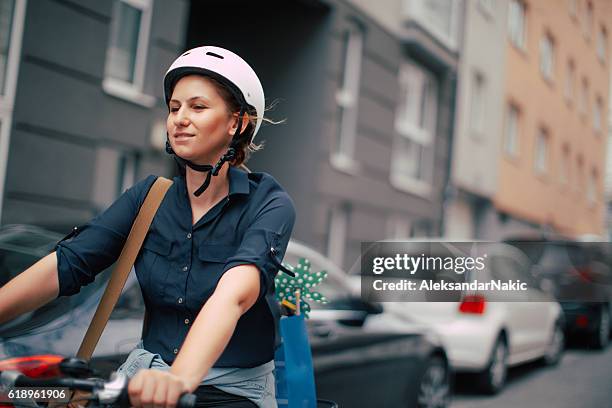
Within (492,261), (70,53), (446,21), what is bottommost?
(492,261)

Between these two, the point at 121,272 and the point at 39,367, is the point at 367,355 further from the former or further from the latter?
the point at 39,367

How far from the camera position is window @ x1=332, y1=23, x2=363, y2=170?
14.0 meters

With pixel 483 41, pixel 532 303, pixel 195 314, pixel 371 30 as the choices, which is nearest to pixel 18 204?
pixel 532 303

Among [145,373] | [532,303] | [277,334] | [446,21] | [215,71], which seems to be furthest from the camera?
[446,21]

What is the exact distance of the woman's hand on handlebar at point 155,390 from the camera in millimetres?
1624

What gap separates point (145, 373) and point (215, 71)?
827 millimetres

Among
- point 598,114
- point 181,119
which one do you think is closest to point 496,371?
point 181,119

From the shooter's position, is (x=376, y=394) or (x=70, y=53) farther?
(x=70, y=53)

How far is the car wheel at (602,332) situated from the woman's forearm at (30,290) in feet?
36.7

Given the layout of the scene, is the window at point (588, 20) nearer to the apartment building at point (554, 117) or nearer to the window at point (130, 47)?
the apartment building at point (554, 117)

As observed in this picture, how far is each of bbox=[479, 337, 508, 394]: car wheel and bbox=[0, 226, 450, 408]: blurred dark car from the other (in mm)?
1586

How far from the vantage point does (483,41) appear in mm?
19500

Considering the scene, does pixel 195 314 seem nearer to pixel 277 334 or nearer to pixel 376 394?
pixel 277 334

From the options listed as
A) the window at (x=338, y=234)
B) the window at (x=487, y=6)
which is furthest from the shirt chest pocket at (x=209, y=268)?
the window at (x=487, y=6)
